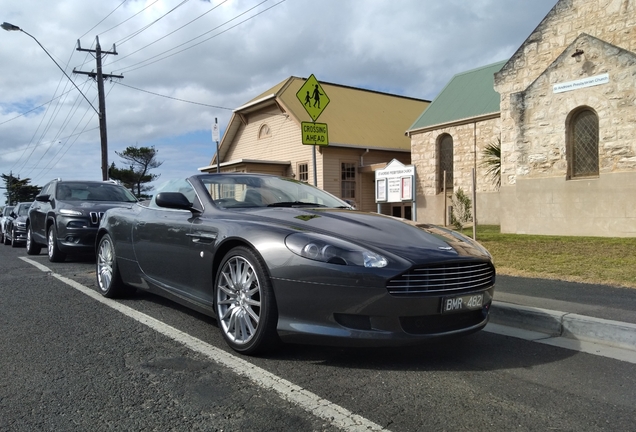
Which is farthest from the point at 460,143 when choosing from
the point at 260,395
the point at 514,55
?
the point at 260,395

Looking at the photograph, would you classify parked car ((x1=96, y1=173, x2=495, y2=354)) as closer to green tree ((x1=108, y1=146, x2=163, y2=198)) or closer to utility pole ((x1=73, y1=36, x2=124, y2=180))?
utility pole ((x1=73, y1=36, x2=124, y2=180))

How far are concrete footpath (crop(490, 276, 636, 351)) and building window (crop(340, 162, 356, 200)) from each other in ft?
53.5

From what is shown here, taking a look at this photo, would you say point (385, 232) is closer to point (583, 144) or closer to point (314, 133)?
point (314, 133)

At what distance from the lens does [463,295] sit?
11.8ft

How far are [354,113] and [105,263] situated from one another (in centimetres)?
1918

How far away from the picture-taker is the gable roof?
72.9 ft

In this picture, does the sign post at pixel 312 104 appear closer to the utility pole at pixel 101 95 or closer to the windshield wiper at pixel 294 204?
the windshield wiper at pixel 294 204

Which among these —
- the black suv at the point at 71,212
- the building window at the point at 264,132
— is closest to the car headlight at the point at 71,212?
the black suv at the point at 71,212

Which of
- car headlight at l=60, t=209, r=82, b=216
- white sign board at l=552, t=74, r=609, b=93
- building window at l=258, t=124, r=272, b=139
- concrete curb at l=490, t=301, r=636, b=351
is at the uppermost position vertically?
building window at l=258, t=124, r=272, b=139

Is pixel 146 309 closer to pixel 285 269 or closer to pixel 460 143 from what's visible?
pixel 285 269

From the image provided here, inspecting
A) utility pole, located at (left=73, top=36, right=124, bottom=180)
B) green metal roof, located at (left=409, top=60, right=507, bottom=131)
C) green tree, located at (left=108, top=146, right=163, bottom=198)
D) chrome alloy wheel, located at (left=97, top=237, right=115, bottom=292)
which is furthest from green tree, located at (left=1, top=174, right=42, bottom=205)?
chrome alloy wheel, located at (left=97, top=237, right=115, bottom=292)

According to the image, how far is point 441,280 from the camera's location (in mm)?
3516

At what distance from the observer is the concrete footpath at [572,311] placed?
14.1 ft

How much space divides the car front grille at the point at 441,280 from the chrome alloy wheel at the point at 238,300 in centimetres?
101
